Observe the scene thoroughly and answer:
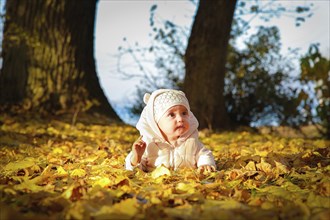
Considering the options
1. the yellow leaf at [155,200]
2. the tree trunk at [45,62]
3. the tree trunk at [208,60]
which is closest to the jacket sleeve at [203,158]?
the yellow leaf at [155,200]

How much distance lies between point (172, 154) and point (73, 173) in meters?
0.69

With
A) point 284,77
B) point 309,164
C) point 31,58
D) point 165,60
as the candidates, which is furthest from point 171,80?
point 309,164

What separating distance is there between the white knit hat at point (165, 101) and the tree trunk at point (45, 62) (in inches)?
196

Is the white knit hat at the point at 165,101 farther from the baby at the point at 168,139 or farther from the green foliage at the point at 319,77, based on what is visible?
the green foliage at the point at 319,77

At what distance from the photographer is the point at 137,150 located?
8.80ft

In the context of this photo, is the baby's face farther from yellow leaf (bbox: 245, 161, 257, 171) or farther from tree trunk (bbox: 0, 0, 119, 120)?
tree trunk (bbox: 0, 0, 119, 120)

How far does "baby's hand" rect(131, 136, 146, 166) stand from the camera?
105 inches

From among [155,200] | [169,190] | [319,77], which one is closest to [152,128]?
[169,190]

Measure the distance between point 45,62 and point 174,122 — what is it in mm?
5520

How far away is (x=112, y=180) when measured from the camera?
7.25 ft

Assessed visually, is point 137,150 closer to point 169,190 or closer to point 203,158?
point 203,158

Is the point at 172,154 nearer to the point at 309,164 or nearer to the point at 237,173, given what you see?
the point at 237,173

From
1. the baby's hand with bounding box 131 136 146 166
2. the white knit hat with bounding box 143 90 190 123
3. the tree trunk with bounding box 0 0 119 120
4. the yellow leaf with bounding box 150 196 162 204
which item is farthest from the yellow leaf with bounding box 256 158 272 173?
the tree trunk with bounding box 0 0 119 120

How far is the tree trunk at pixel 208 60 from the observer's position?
7578 millimetres
